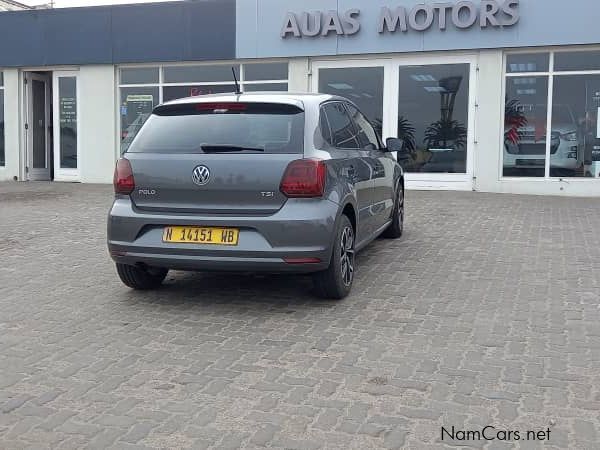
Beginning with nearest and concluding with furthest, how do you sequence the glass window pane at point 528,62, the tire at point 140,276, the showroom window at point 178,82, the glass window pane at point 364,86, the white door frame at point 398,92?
1. the tire at point 140,276
2. the glass window pane at point 528,62
3. the white door frame at point 398,92
4. the glass window pane at point 364,86
5. the showroom window at point 178,82

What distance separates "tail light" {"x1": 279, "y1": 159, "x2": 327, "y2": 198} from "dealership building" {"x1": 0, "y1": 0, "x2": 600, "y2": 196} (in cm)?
1043

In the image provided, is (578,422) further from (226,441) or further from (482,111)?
(482,111)

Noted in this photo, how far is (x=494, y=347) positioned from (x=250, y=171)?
2170 millimetres

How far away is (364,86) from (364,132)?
869 cm

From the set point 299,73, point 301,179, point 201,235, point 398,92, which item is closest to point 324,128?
point 301,179

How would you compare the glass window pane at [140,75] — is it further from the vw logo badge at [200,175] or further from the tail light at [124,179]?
the vw logo badge at [200,175]

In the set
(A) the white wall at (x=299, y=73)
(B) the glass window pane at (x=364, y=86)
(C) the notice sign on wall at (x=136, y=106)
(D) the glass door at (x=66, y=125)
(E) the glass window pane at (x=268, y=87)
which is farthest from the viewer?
(D) the glass door at (x=66, y=125)

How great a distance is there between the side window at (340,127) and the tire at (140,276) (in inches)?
78.6

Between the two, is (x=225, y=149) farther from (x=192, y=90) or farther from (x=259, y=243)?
(x=192, y=90)

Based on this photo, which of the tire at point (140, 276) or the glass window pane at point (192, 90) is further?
the glass window pane at point (192, 90)

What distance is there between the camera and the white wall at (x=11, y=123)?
1881 centimetres

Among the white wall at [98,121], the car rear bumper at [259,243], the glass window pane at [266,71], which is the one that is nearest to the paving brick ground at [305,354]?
the car rear bumper at [259,243]

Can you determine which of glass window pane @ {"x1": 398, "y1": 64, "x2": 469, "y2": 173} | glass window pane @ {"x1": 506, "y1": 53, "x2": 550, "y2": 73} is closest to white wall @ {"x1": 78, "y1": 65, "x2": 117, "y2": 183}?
glass window pane @ {"x1": 398, "y1": 64, "x2": 469, "y2": 173}

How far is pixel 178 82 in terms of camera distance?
1733cm
